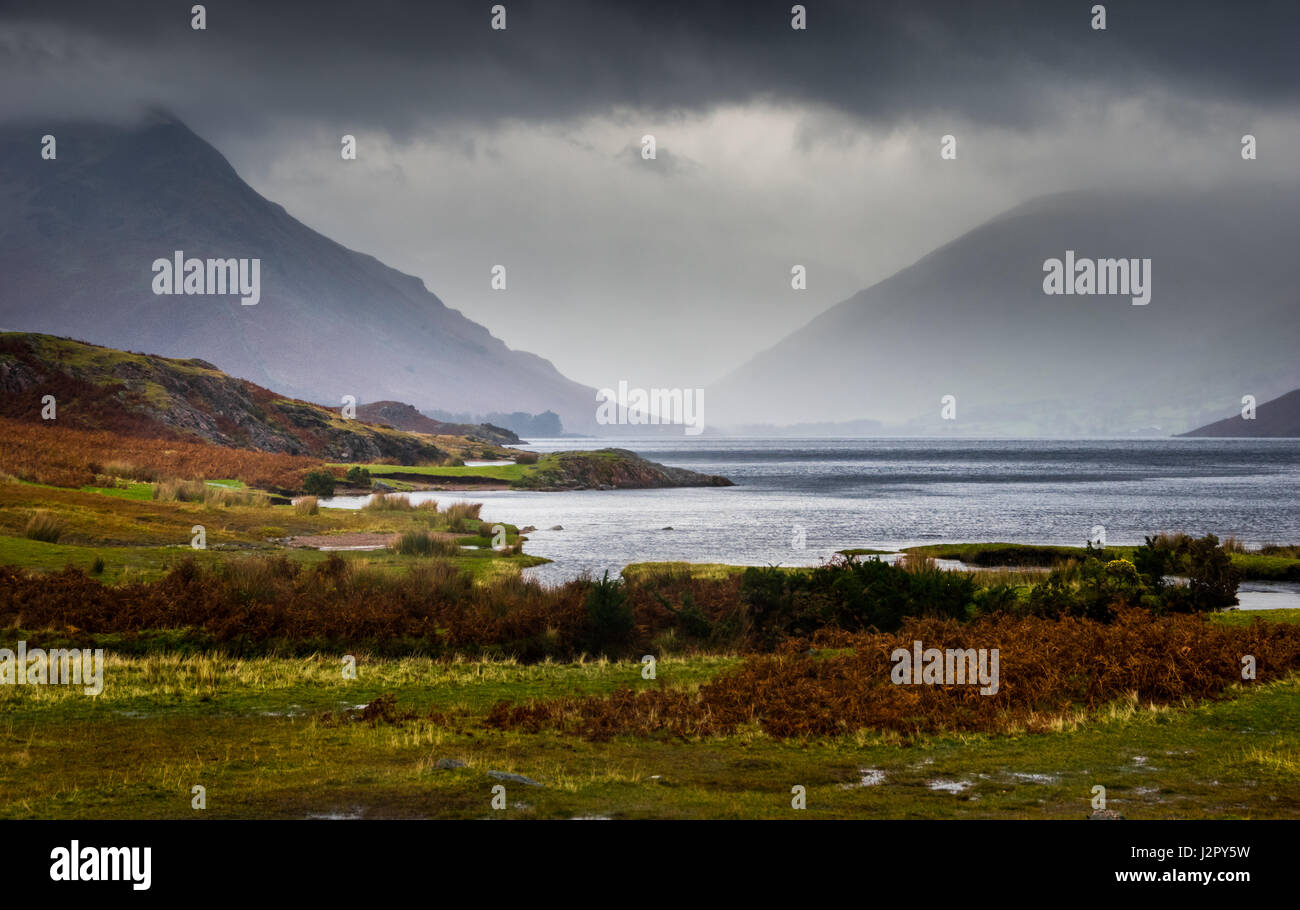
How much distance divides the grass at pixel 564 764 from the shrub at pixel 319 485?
190ft

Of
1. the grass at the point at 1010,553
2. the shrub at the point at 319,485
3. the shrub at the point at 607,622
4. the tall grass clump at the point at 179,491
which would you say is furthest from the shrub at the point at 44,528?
the grass at the point at 1010,553

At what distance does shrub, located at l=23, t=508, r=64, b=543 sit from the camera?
113ft

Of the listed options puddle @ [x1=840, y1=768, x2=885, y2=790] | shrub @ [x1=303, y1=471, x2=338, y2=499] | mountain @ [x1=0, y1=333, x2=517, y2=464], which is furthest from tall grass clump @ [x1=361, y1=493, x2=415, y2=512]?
puddle @ [x1=840, y1=768, x2=885, y2=790]

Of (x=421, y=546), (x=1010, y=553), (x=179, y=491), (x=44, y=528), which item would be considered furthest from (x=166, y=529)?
(x=1010, y=553)

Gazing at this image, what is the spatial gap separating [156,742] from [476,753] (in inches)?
186

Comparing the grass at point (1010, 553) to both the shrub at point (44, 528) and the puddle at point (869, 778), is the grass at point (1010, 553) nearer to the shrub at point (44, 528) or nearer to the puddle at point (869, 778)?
the puddle at point (869, 778)

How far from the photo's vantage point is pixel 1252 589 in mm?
39062

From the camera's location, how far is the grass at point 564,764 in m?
10.1

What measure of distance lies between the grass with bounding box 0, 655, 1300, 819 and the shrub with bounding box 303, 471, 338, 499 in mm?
58007

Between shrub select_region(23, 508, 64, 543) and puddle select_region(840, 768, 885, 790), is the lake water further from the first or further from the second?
puddle select_region(840, 768, 885, 790)

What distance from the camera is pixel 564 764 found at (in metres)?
12.6
